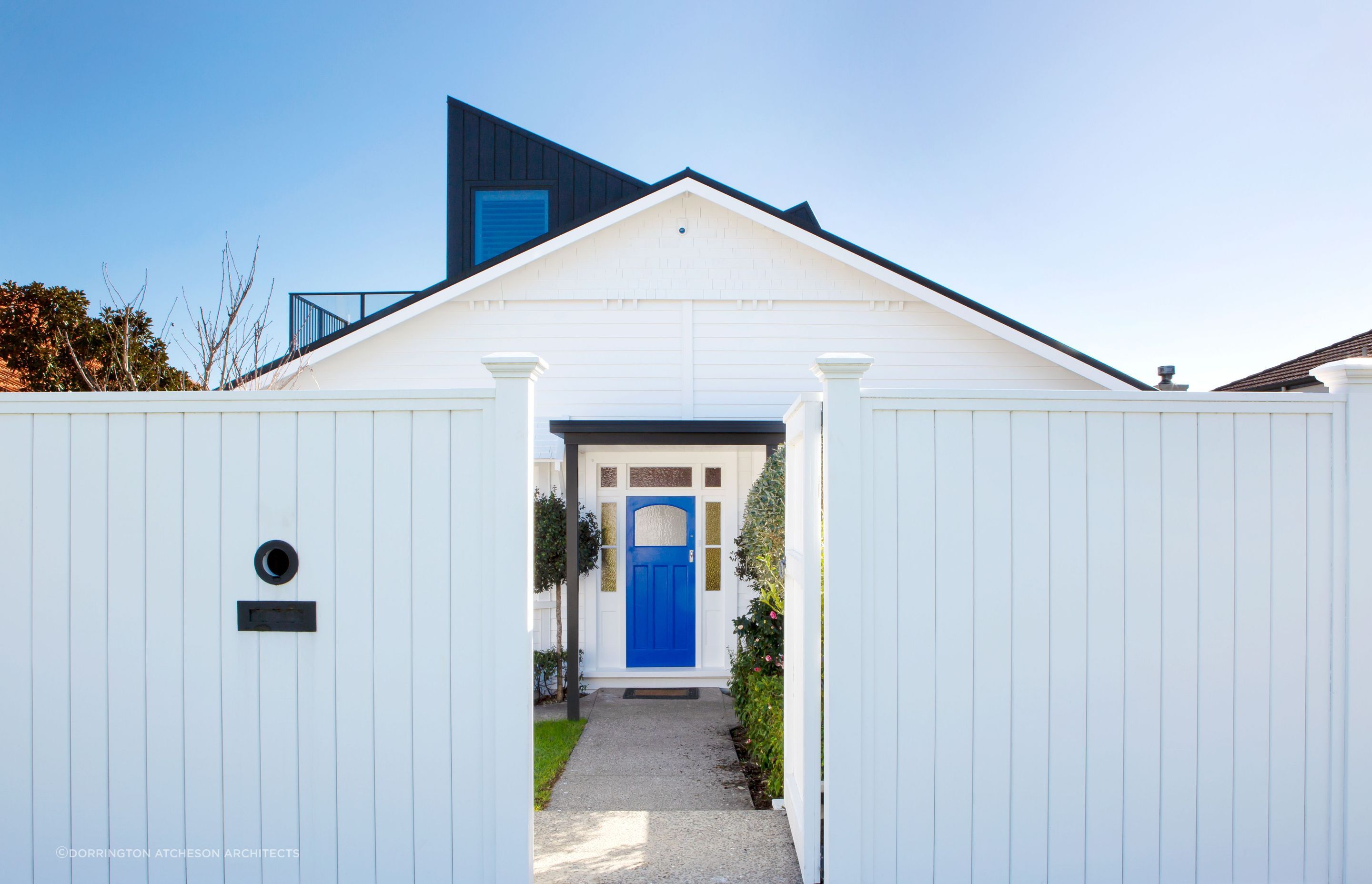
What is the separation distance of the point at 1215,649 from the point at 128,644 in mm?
4390

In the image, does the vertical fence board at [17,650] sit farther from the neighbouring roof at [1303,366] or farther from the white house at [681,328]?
the neighbouring roof at [1303,366]

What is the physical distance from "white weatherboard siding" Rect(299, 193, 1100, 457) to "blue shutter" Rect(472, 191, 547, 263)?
3.74 m

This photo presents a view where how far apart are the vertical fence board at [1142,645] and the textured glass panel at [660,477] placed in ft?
15.7

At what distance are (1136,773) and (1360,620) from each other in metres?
1.14

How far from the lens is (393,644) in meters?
2.52

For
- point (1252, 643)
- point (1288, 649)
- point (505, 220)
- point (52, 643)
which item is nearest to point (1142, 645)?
point (1252, 643)

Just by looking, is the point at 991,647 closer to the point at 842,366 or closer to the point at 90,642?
the point at 842,366

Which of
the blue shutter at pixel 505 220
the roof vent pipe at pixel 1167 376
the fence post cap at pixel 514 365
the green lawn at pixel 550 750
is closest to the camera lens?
the fence post cap at pixel 514 365

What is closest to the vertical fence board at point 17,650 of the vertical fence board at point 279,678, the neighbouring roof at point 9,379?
the vertical fence board at point 279,678

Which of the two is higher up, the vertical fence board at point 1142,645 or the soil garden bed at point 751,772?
the vertical fence board at point 1142,645

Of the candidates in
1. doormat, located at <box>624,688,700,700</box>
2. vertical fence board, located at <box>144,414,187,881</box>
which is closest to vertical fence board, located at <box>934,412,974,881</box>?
vertical fence board, located at <box>144,414,187,881</box>

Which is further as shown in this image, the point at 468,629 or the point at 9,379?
the point at 9,379

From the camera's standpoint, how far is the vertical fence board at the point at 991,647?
8.42 feet

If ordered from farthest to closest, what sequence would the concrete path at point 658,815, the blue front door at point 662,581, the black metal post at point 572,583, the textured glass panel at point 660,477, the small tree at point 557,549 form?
the textured glass panel at point 660,477, the blue front door at point 662,581, the small tree at point 557,549, the black metal post at point 572,583, the concrete path at point 658,815
